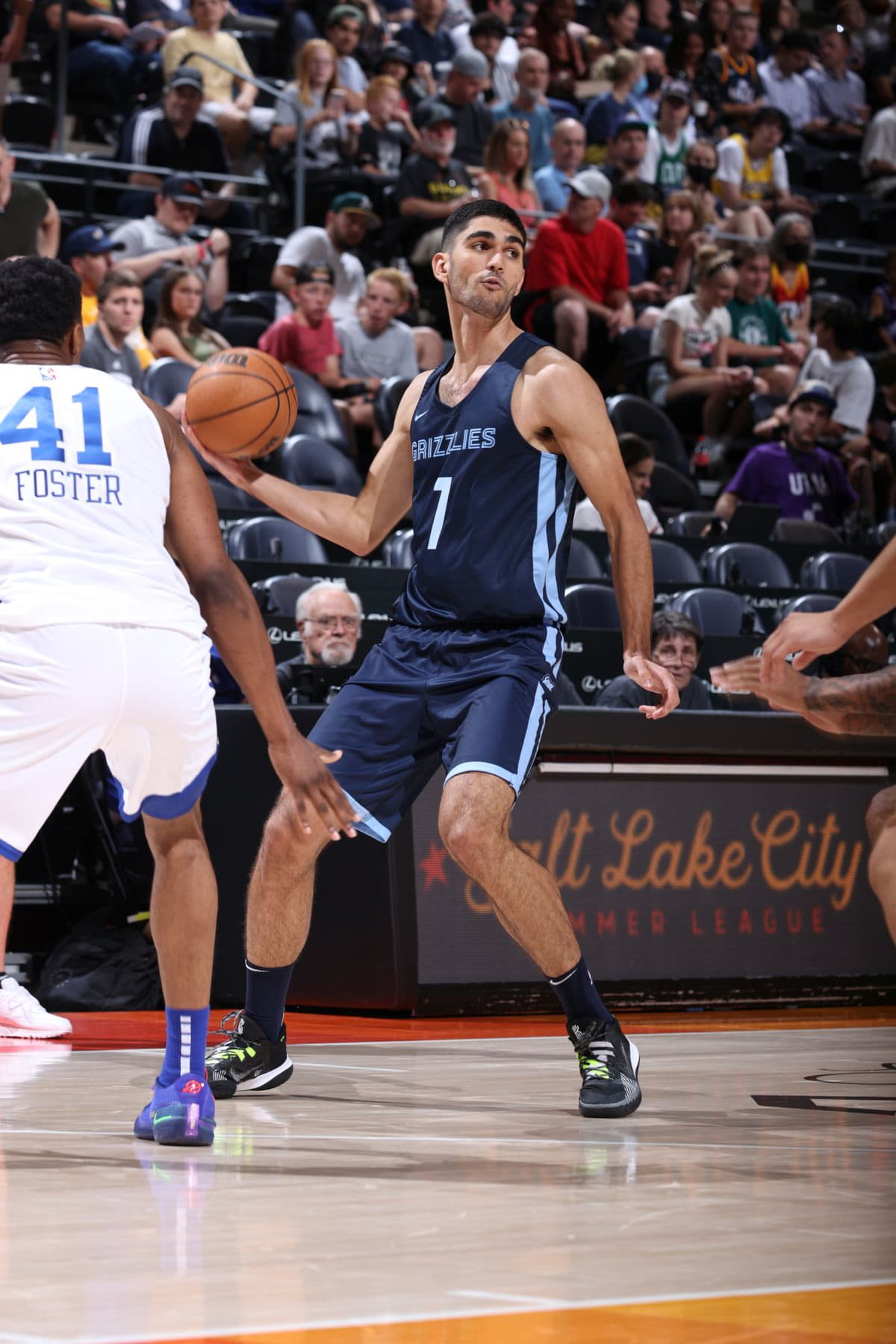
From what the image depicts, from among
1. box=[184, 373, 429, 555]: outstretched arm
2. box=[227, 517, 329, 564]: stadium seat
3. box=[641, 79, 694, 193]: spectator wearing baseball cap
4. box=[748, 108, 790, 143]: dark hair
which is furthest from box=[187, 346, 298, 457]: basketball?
box=[748, 108, 790, 143]: dark hair

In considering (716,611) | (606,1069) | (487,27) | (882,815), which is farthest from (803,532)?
(882,815)

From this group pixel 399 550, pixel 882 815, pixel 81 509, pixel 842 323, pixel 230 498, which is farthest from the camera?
pixel 842 323

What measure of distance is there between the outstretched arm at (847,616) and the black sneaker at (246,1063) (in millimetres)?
1903

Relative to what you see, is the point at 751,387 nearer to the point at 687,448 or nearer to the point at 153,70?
the point at 687,448

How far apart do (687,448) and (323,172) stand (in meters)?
3.21

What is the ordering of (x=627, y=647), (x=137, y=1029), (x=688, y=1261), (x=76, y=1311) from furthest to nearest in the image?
(x=137, y=1029)
(x=627, y=647)
(x=688, y=1261)
(x=76, y=1311)

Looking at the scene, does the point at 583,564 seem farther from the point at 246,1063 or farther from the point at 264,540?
the point at 246,1063

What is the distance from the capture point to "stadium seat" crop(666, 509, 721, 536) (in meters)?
11.3

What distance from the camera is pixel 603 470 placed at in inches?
180

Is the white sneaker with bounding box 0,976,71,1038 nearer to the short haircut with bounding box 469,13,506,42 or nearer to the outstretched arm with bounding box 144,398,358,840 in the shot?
the outstretched arm with bounding box 144,398,358,840

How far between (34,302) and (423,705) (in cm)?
142

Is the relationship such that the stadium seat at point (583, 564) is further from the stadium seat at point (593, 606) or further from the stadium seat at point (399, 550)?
the stadium seat at point (399, 550)

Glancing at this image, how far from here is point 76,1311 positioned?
2430mm

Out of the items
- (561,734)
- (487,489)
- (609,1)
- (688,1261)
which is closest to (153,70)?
(609,1)
